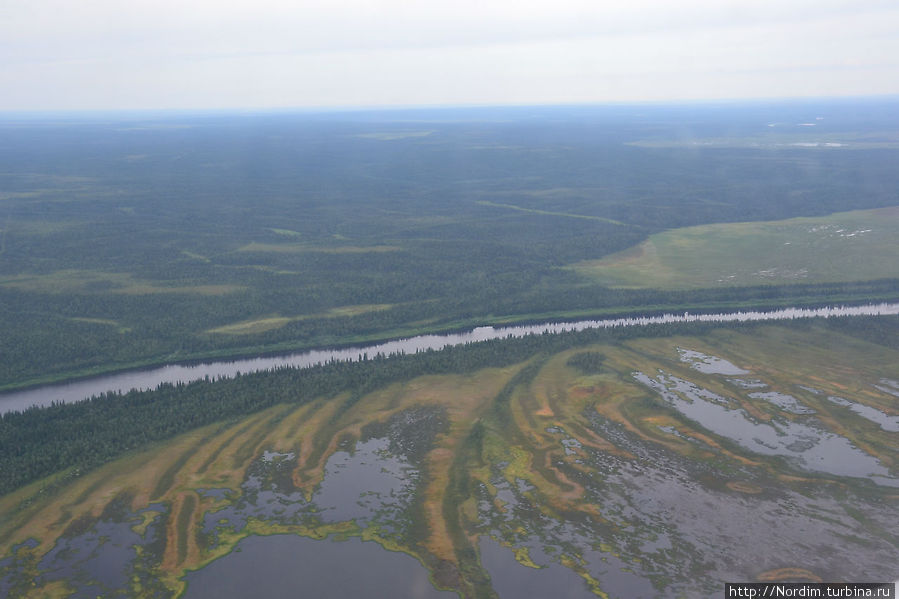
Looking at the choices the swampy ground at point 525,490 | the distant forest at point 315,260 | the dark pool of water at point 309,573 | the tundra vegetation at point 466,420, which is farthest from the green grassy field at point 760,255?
the dark pool of water at point 309,573

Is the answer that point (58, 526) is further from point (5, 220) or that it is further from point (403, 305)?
point (5, 220)

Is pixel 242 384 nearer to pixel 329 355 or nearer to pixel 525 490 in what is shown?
pixel 329 355

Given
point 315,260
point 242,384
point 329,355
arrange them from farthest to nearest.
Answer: point 315,260 → point 329,355 → point 242,384

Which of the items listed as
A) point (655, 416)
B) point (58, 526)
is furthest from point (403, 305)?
point (58, 526)

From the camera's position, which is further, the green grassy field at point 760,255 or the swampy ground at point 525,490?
the green grassy field at point 760,255

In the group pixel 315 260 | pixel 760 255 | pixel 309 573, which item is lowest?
pixel 309 573

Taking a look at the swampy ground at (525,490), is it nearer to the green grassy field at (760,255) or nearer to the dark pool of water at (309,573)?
the dark pool of water at (309,573)

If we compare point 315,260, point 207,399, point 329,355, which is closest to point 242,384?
point 207,399
